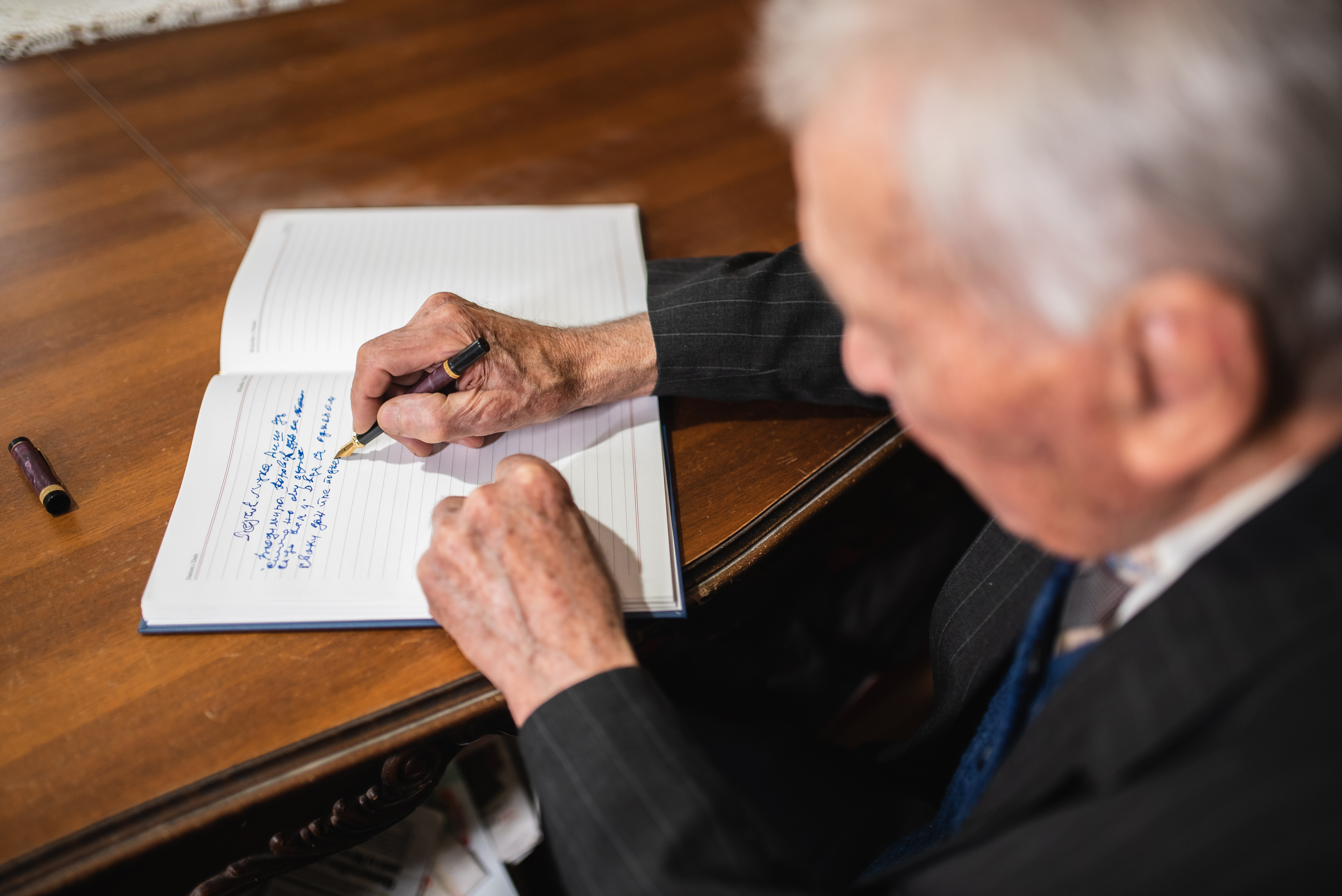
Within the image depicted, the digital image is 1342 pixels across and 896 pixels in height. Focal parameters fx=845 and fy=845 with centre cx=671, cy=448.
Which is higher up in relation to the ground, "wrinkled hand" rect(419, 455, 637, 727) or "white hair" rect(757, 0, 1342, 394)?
"white hair" rect(757, 0, 1342, 394)

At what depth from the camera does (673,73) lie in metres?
1.57

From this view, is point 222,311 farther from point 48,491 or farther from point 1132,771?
point 1132,771

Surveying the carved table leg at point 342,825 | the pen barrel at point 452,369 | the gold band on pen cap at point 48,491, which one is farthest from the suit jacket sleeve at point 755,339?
the gold band on pen cap at point 48,491

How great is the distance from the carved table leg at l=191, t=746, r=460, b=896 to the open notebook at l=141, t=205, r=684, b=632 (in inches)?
5.6

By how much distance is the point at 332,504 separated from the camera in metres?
0.84

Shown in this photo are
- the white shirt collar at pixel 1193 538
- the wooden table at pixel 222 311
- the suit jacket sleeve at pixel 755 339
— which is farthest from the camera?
the suit jacket sleeve at pixel 755 339

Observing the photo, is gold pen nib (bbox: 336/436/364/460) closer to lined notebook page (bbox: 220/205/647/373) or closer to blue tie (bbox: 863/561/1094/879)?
lined notebook page (bbox: 220/205/647/373)

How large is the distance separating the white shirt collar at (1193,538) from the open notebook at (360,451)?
39cm

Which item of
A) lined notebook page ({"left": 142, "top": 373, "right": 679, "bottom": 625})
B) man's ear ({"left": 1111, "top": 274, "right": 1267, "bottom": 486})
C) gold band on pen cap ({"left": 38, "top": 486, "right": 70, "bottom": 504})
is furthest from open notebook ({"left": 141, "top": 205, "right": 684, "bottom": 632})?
man's ear ({"left": 1111, "top": 274, "right": 1267, "bottom": 486})

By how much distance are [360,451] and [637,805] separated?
472mm

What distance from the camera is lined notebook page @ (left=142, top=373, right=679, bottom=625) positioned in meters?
0.77

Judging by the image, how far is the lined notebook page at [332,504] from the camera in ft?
2.52

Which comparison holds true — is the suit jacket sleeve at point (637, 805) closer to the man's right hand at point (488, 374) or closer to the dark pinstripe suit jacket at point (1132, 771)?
the dark pinstripe suit jacket at point (1132, 771)

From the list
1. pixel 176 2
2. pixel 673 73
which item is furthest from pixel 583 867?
pixel 176 2
